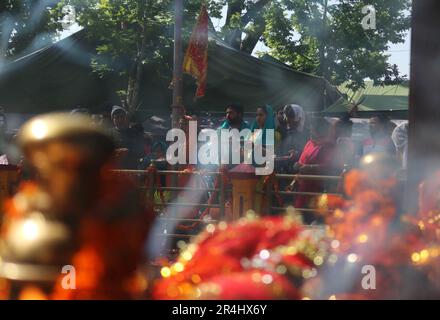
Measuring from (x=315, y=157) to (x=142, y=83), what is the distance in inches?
364

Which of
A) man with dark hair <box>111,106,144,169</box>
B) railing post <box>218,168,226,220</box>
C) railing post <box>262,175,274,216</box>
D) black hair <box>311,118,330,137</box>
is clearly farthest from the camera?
man with dark hair <box>111,106,144,169</box>

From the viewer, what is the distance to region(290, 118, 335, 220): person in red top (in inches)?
280

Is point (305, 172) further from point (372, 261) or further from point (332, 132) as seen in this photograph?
point (372, 261)

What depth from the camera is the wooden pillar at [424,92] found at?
4629mm

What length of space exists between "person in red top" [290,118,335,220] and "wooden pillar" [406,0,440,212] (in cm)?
240

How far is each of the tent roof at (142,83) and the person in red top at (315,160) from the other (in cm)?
729

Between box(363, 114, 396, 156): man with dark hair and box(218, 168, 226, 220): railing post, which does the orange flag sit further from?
box(218, 168, 226, 220): railing post

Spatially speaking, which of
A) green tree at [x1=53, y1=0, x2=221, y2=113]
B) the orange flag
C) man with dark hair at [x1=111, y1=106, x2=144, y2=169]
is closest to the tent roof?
green tree at [x1=53, y1=0, x2=221, y2=113]

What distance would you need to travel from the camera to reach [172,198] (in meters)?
8.03

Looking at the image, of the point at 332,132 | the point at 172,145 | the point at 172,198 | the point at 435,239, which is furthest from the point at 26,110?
the point at 435,239

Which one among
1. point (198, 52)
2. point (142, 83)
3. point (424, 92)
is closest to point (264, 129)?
point (424, 92)

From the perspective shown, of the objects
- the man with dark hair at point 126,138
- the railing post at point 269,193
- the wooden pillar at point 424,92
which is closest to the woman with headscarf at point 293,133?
the railing post at point 269,193
